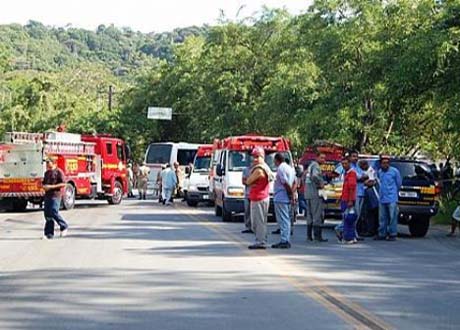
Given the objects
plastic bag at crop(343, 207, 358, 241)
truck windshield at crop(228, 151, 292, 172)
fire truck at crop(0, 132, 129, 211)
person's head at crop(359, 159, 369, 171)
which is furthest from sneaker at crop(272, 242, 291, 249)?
fire truck at crop(0, 132, 129, 211)

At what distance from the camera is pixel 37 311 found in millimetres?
9844

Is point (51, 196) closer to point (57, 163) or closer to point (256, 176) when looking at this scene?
point (256, 176)

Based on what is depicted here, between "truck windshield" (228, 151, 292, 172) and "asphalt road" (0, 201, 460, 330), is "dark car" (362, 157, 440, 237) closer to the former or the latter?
"asphalt road" (0, 201, 460, 330)

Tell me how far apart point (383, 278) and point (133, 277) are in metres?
3.56

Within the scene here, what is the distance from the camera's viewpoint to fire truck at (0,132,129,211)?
2930 centimetres

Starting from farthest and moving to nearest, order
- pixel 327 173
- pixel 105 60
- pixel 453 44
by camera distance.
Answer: pixel 105 60, pixel 327 173, pixel 453 44

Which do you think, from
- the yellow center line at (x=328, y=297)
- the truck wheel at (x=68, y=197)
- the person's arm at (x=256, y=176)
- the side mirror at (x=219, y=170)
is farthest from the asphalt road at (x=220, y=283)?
the truck wheel at (x=68, y=197)

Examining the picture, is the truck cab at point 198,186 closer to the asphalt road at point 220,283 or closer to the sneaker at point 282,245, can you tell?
the asphalt road at point 220,283

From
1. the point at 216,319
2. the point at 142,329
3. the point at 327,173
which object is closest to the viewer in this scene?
the point at 142,329

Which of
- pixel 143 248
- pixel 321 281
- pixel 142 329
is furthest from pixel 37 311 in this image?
pixel 143 248

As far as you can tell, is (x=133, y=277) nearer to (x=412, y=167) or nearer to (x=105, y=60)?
(x=412, y=167)

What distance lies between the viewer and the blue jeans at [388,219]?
19.2 m

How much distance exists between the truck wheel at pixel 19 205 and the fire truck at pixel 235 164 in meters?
7.35

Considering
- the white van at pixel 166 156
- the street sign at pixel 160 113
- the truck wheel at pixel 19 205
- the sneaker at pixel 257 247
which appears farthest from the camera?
the street sign at pixel 160 113
